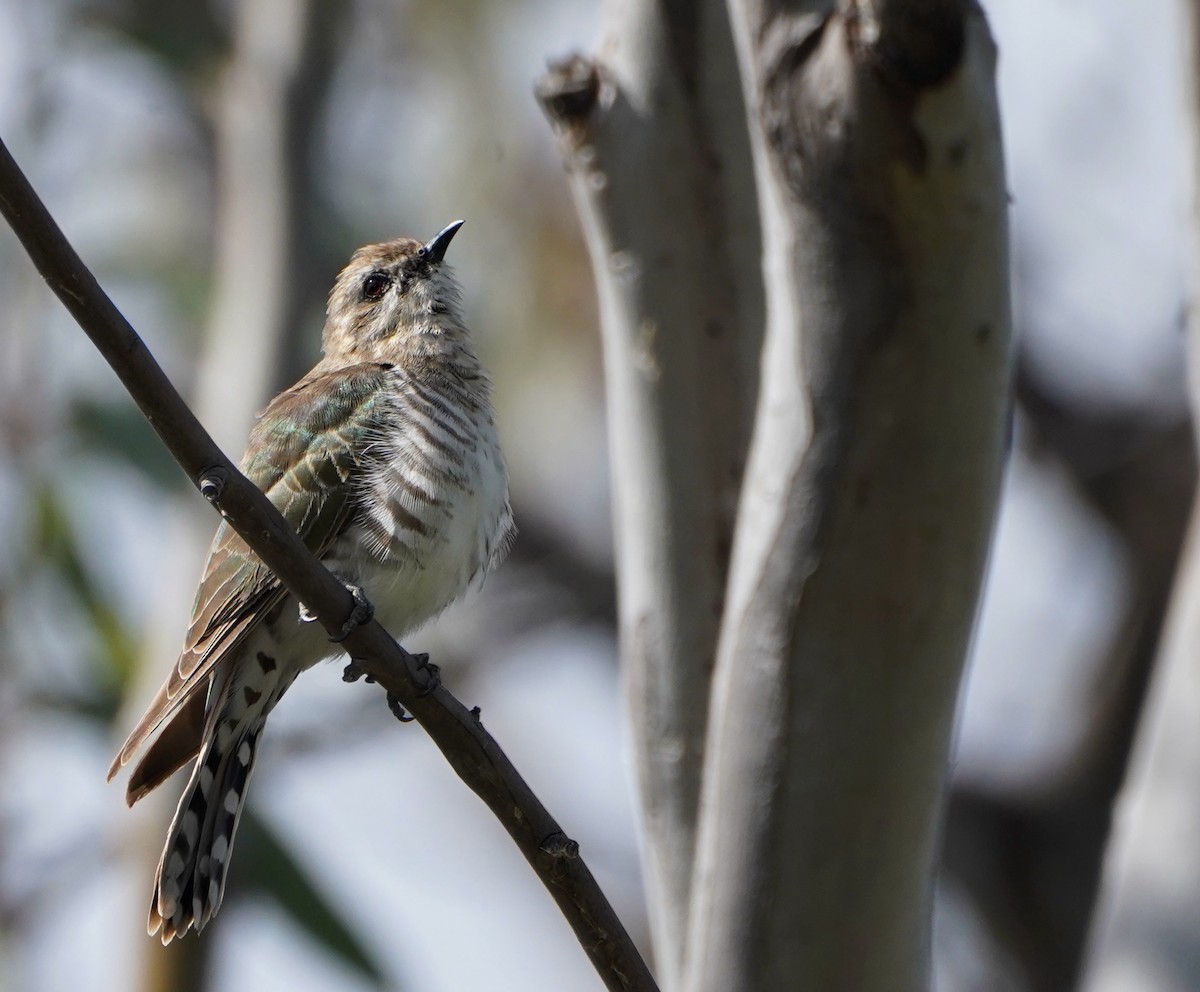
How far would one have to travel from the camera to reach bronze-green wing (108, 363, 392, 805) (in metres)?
3.65

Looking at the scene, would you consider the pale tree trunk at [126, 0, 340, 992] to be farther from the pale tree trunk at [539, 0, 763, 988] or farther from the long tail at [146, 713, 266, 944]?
the pale tree trunk at [539, 0, 763, 988]

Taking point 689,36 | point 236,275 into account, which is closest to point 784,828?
point 689,36

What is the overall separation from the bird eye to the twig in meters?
2.68

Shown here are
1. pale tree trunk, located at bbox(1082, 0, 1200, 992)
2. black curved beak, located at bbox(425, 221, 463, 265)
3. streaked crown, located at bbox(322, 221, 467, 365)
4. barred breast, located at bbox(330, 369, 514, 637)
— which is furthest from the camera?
black curved beak, located at bbox(425, 221, 463, 265)

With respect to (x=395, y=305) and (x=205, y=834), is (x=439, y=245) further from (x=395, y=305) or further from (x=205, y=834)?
(x=205, y=834)

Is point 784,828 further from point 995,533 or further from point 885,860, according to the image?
point 995,533

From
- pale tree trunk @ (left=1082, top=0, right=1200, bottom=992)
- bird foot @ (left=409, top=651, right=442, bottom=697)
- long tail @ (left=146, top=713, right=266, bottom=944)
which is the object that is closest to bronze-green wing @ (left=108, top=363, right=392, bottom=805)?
long tail @ (left=146, top=713, right=266, bottom=944)

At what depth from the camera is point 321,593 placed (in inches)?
104

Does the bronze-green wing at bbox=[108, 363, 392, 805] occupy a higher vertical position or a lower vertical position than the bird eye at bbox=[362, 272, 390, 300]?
lower

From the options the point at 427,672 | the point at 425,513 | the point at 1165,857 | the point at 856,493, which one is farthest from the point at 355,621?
the point at 1165,857

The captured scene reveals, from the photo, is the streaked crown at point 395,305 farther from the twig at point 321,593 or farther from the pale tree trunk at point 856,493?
the twig at point 321,593

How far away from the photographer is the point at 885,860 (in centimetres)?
310

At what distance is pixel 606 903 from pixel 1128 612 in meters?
5.50

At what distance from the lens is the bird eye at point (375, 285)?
543 cm
